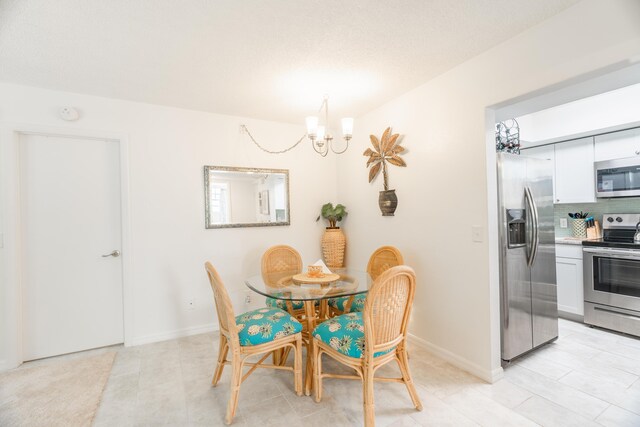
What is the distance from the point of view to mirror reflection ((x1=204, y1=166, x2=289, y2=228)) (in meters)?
3.32

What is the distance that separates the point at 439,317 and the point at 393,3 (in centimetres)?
242

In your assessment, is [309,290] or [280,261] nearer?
[309,290]

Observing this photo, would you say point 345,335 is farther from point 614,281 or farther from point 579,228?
point 579,228

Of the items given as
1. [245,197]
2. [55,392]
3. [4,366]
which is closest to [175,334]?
[55,392]

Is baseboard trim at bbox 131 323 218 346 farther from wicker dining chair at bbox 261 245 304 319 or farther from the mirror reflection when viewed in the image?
the mirror reflection

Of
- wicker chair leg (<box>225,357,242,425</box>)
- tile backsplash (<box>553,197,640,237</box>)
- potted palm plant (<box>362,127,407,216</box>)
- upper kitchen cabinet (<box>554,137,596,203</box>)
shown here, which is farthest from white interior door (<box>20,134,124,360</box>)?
tile backsplash (<box>553,197,640,237</box>)

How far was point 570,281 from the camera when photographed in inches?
130

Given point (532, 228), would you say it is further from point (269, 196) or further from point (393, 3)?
point (269, 196)

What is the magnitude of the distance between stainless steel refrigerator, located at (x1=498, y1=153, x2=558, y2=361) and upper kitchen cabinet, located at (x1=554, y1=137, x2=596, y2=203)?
1143mm

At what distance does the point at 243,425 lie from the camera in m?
1.78

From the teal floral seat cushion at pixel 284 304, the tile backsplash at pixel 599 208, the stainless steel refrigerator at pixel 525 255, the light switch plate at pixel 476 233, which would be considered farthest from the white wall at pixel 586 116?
the teal floral seat cushion at pixel 284 304

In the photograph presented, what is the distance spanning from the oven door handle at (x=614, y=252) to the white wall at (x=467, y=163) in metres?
1.69

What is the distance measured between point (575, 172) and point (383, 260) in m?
2.77

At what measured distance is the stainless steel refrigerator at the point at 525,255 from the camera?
239 centimetres
